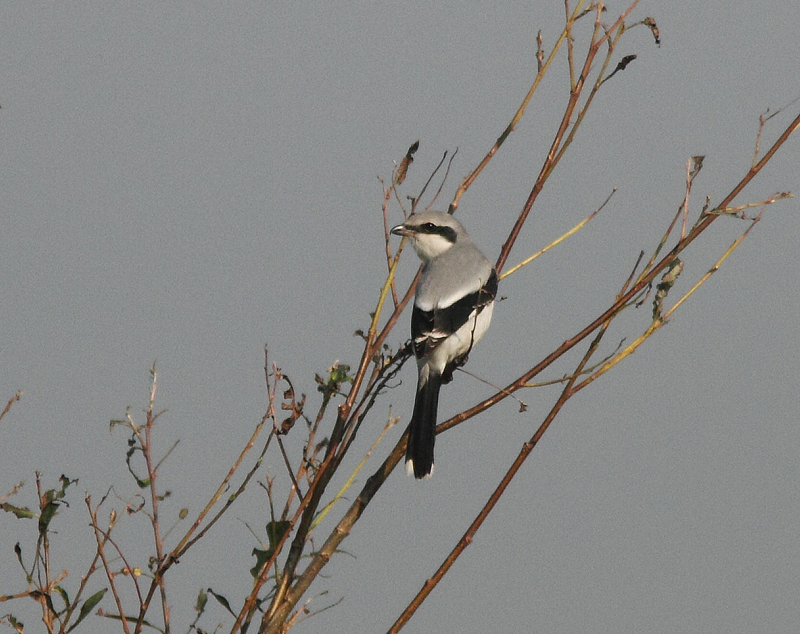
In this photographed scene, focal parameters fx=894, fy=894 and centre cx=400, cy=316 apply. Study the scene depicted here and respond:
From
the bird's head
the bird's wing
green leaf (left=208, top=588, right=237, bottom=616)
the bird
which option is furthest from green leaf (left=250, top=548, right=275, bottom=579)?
the bird's head

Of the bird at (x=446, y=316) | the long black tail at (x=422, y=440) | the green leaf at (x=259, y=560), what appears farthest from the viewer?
the bird at (x=446, y=316)

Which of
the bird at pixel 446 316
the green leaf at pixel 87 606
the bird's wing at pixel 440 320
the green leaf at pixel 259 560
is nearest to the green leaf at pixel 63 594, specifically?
the green leaf at pixel 87 606

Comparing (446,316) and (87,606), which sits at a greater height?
(446,316)

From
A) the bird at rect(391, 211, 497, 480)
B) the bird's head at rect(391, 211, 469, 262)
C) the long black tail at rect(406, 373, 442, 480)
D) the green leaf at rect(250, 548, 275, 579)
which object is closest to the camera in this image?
the green leaf at rect(250, 548, 275, 579)

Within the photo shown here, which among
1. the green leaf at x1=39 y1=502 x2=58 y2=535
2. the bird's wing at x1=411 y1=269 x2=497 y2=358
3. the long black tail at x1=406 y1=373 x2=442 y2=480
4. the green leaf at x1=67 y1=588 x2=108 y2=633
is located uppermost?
the bird's wing at x1=411 y1=269 x2=497 y2=358

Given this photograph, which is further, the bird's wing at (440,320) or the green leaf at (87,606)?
the bird's wing at (440,320)

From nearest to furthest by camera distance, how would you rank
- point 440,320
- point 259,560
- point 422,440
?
point 259,560 → point 422,440 → point 440,320

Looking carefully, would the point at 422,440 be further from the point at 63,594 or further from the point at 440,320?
the point at 63,594

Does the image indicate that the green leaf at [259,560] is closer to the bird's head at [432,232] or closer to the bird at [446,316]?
the bird at [446,316]

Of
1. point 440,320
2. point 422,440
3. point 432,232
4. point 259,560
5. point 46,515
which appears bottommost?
point 259,560

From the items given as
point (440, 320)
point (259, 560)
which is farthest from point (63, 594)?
point (440, 320)

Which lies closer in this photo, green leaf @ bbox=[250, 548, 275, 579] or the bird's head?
green leaf @ bbox=[250, 548, 275, 579]

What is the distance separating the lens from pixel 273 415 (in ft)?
5.43

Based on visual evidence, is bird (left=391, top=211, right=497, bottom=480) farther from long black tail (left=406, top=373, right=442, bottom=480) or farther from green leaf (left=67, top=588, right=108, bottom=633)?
green leaf (left=67, top=588, right=108, bottom=633)
